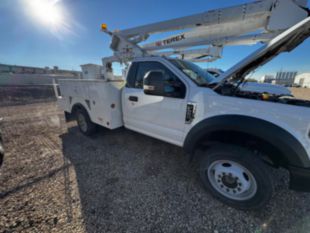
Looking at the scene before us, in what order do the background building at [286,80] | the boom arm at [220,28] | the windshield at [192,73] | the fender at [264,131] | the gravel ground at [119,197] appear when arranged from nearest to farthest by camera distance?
the fender at [264,131], the gravel ground at [119,197], the boom arm at [220,28], the windshield at [192,73], the background building at [286,80]

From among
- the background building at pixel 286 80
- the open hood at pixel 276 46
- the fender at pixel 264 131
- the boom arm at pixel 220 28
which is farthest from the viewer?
the background building at pixel 286 80

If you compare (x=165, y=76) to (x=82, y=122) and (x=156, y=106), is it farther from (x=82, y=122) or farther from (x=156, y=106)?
(x=82, y=122)

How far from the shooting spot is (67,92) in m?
4.27

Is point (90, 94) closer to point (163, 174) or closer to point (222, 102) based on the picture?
point (163, 174)

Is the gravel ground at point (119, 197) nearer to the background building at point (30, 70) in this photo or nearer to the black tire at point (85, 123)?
the black tire at point (85, 123)

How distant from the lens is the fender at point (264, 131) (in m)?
1.53

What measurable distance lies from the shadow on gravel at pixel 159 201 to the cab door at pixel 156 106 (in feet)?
2.28

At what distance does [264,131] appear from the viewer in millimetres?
1638

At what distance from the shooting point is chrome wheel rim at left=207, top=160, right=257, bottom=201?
1904 mm

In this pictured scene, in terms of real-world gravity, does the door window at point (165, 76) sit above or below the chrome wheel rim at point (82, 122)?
above

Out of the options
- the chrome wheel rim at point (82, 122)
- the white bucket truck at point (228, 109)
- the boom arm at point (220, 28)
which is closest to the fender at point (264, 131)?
the white bucket truck at point (228, 109)

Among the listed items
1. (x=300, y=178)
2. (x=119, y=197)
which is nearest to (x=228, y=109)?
(x=300, y=178)

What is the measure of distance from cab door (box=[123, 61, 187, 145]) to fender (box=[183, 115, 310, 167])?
0.48m

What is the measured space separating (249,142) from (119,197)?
2.03 meters
